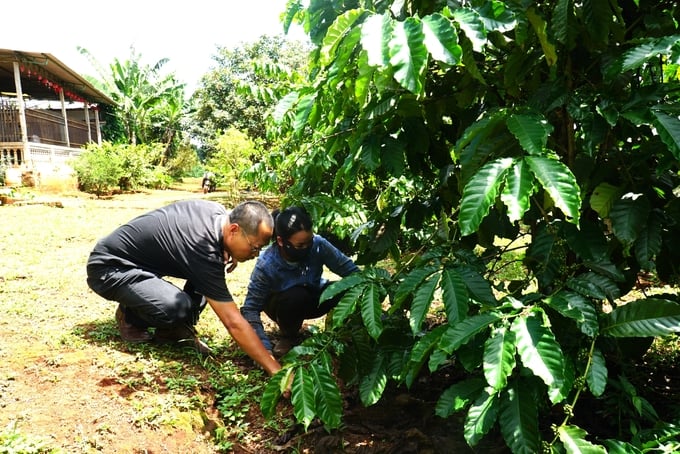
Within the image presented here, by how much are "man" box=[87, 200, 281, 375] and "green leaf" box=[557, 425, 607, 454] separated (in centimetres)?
134

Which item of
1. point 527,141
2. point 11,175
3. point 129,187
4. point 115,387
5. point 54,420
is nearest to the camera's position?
point 527,141

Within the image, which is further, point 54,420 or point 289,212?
point 289,212

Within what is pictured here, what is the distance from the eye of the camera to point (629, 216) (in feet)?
4.77

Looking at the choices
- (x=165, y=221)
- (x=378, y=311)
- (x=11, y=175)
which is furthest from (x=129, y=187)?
(x=378, y=311)

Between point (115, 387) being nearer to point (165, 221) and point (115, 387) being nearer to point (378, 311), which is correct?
point (165, 221)

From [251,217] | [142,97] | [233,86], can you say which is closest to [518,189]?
[251,217]

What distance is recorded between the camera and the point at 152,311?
2.74 m

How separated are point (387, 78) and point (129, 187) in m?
15.9

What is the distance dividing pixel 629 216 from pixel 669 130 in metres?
0.36

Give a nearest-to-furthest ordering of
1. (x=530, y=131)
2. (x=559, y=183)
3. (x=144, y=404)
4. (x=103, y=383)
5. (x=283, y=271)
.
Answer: (x=559, y=183)
(x=530, y=131)
(x=144, y=404)
(x=103, y=383)
(x=283, y=271)

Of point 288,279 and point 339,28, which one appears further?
point 288,279

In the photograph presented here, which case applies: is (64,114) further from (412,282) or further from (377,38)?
(377,38)

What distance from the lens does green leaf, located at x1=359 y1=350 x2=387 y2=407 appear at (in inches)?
68.8

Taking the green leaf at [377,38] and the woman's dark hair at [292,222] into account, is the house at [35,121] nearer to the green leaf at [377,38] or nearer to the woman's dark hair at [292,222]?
the woman's dark hair at [292,222]
